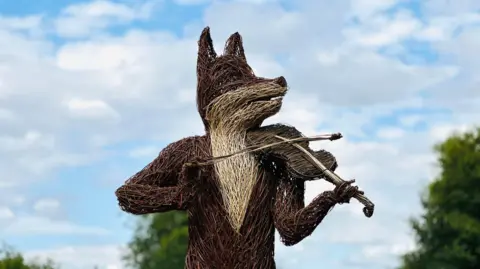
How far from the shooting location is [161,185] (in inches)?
246

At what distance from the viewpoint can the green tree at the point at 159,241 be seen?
53.9 ft

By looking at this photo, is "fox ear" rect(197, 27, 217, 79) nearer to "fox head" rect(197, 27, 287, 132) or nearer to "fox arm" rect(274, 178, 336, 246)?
"fox head" rect(197, 27, 287, 132)

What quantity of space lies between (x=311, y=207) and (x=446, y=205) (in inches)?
403

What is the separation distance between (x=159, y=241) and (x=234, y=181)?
1160 cm

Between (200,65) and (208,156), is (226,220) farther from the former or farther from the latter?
(200,65)

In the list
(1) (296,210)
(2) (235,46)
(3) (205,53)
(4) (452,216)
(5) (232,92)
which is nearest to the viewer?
(1) (296,210)

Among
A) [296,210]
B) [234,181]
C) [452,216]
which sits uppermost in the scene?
[452,216]

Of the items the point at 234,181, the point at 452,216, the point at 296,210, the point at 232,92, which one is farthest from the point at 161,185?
the point at 452,216

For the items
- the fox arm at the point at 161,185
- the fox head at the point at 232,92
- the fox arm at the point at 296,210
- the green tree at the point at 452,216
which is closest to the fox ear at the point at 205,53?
the fox head at the point at 232,92

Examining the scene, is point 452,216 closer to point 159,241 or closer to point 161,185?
point 159,241

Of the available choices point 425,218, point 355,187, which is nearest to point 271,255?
point 355,187

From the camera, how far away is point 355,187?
18.5 ft

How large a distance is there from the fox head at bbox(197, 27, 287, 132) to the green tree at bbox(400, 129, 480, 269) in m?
9.43

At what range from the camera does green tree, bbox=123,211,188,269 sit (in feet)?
53.9
